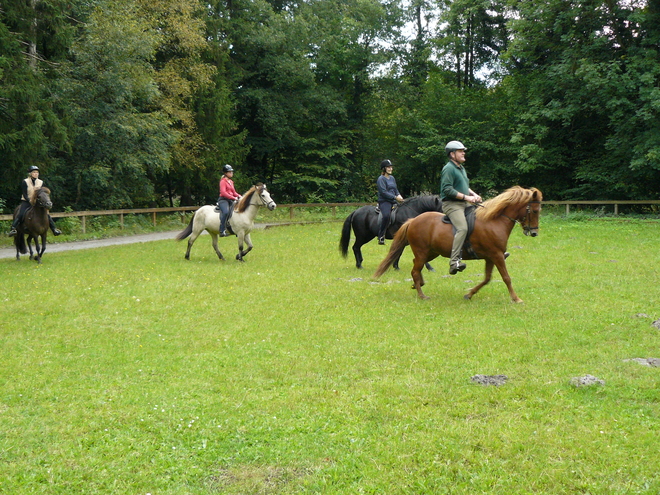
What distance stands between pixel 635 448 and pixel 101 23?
2562cm

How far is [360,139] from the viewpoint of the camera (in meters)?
44.8

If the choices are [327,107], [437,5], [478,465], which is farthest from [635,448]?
[437,5]

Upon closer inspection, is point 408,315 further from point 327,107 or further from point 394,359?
point 327,107

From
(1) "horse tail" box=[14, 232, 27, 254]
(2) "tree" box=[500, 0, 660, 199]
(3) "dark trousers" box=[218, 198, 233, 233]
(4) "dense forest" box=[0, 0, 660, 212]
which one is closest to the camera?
(3) "dark trousers" box=[218, 198, 233, 233]

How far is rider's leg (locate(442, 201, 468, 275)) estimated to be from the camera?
10656mm

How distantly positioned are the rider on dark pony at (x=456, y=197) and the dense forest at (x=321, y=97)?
15.2 metres

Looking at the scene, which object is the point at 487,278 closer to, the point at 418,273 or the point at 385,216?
the point at 418,273

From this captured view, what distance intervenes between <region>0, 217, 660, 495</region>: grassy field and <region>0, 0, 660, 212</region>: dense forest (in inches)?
522

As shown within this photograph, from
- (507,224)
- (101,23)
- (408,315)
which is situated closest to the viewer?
(408,315)

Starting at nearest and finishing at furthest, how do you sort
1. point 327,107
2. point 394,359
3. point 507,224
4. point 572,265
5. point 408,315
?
point 394,359
point 408,315
point 507,224
point 572,265
point 327,107

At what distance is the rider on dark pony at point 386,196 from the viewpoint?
14789 millimetres

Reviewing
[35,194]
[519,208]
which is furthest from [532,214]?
[35,194]

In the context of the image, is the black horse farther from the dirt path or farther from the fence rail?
the dirt path

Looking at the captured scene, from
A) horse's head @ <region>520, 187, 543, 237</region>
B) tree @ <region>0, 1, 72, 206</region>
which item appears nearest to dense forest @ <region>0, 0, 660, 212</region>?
tree @ <region>0, 1, 72, 206</region>
